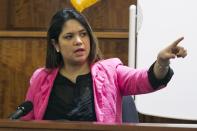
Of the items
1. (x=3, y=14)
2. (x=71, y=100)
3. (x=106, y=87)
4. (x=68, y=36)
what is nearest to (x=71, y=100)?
(x=71, y=100)

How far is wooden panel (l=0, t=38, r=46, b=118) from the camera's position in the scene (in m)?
2.76

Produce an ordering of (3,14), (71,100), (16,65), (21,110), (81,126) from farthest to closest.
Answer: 1. (3,14)
2. (16,65)
3. (71,100)
4. (21,110)
5. (81,126)

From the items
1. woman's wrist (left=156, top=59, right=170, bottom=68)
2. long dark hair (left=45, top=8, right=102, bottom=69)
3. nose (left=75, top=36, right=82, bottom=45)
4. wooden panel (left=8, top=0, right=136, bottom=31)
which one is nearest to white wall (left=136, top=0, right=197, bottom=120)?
wooden panel (left=8, top=0, right=136, bottom=31)

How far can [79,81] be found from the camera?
171cm

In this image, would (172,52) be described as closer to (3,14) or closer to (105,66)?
(105,66)

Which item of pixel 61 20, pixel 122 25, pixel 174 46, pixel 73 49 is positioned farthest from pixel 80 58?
pixel 122 25

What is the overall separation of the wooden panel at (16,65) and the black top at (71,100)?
1.03 meters

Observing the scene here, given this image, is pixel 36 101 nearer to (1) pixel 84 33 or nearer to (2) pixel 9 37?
(1) pixel 84 33

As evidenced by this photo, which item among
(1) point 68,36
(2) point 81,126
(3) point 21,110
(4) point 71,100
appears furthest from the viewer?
(1) point 68,36

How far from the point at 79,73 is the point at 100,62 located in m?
0.10

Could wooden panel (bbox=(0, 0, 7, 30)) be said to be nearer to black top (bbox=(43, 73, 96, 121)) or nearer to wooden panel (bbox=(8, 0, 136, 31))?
wooden panel (bbox=(8, 0, 136, 31))

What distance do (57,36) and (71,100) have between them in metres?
0.34

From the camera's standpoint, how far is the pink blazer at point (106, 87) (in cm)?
163

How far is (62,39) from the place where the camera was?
1803 millimetres
